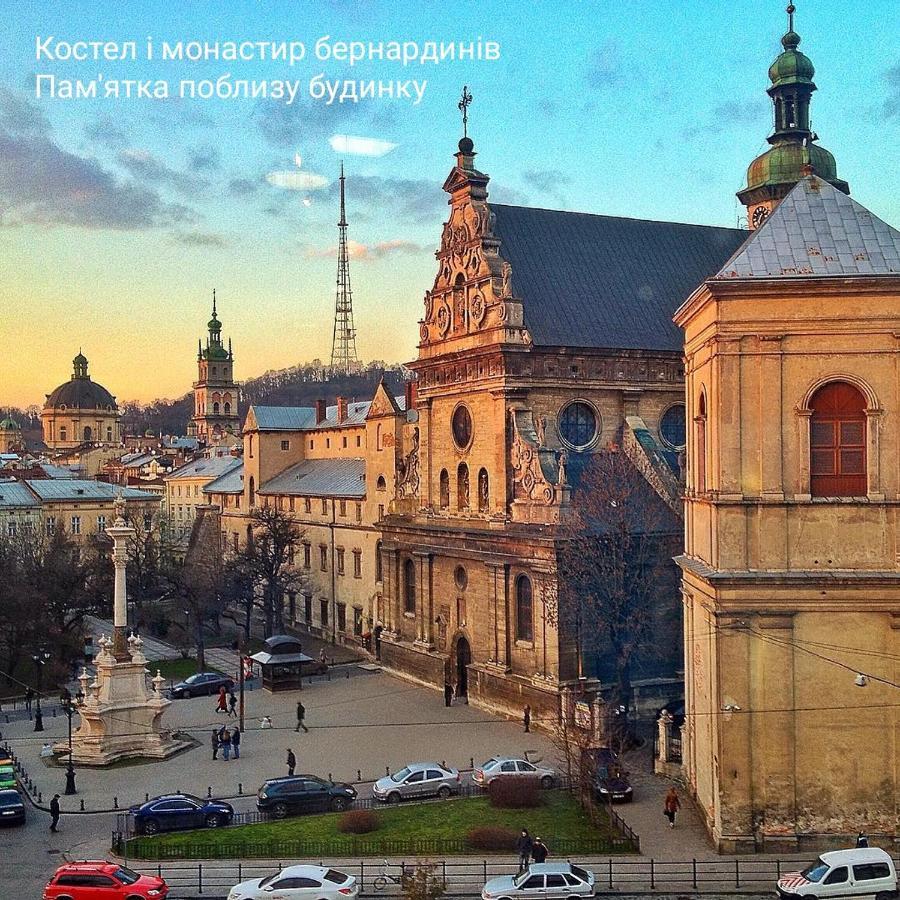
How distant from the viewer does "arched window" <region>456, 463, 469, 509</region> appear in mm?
50594

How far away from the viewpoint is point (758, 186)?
58281 millimetres

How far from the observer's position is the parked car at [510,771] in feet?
111

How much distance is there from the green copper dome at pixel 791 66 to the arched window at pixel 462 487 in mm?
25084

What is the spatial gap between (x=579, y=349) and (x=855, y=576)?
23.4m

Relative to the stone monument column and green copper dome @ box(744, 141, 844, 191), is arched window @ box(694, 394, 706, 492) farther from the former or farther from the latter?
green copper dome @ box(744, 141, 844, 191)

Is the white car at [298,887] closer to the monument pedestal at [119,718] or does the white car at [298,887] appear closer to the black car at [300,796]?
the black car at [300,796]

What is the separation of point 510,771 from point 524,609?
11.8m

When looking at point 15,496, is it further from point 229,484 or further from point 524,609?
point 524,609

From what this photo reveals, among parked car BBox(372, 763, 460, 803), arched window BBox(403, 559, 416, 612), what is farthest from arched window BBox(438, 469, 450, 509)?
parked car BBox(372, 763, 460, 803)

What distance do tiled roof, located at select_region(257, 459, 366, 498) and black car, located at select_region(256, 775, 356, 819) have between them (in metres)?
34.0

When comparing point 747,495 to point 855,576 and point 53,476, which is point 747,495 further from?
point 53,476

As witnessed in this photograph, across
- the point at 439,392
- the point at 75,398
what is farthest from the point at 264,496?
the point at 75,398

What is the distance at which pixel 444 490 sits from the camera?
52688 mm


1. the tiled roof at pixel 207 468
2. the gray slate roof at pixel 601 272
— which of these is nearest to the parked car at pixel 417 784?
the gray slate roof at pixel 601 272
